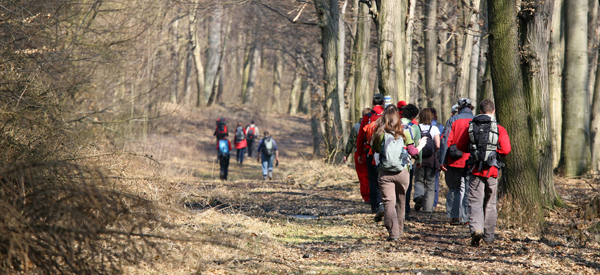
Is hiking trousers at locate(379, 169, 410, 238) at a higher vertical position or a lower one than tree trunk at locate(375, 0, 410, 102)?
lower

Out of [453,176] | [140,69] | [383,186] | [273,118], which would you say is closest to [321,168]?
[140,69]

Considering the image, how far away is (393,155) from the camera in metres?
6.86

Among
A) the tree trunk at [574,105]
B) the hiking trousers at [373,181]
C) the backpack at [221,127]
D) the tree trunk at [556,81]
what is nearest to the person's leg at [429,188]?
the hiking trousers at [373,181]

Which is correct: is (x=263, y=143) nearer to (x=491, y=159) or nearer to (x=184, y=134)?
(x=491, y=159)

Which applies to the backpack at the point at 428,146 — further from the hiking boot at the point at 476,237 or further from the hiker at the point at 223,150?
the hiker at the point at 223,150

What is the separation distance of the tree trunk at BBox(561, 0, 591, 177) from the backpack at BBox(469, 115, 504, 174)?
8913 millimetres

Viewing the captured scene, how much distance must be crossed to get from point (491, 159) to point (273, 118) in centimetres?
3834

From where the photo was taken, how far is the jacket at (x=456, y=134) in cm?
763

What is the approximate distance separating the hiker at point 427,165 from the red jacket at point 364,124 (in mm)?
803

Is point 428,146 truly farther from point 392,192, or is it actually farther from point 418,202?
point 392,192

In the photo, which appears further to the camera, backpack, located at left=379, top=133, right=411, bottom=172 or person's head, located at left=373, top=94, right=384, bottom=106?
person's head, located at left=373, top=94, right=384, bottom=106

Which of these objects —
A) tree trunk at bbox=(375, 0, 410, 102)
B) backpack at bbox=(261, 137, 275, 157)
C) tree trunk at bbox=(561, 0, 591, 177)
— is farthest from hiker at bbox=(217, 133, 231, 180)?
tree trunk at bbox=(561, 0, 591, 177)

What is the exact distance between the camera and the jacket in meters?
7.63

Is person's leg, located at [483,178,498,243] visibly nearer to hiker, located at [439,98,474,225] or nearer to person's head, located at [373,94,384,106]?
hiker, located at [439,98,474,225]
